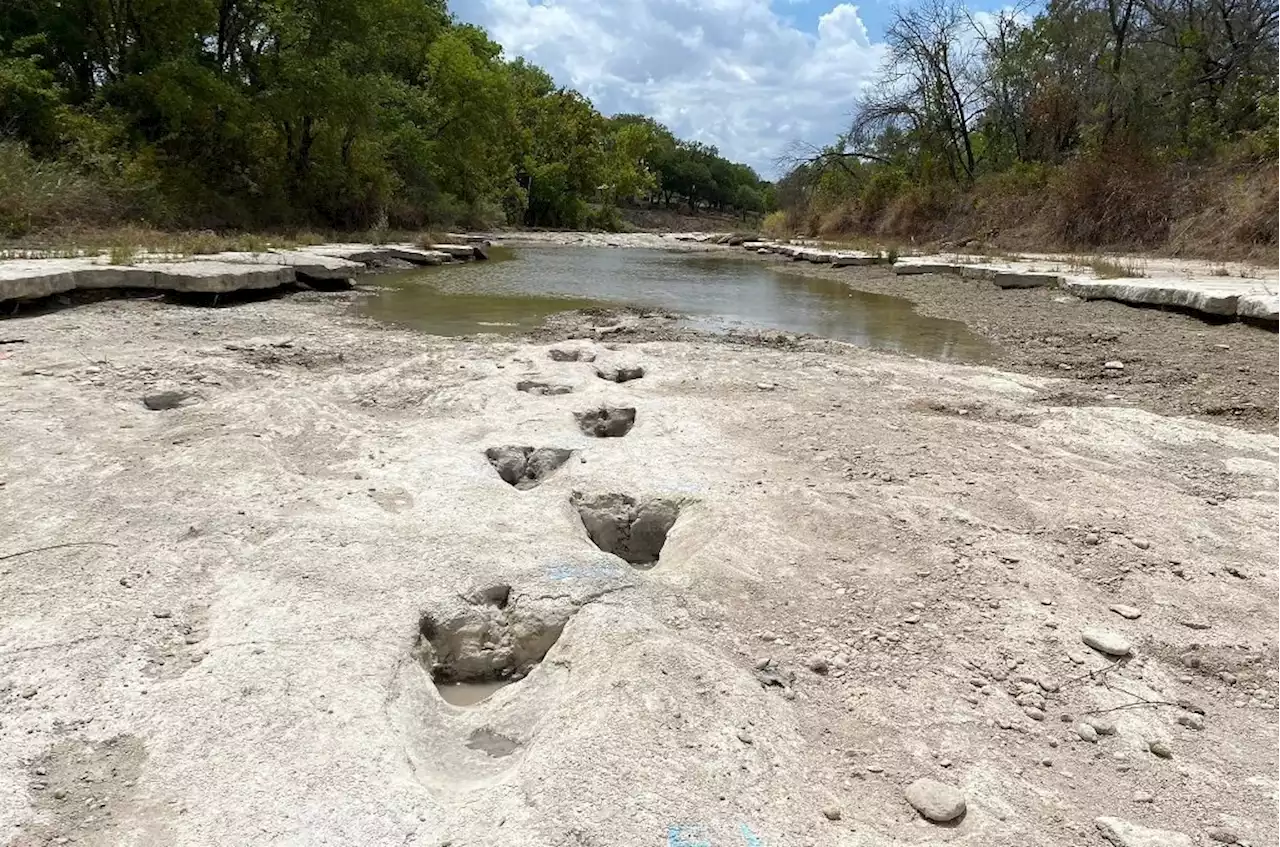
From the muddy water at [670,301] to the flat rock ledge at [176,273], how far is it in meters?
1.05

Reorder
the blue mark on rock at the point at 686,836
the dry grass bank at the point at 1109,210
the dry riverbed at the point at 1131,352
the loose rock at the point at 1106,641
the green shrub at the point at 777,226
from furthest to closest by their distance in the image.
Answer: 1. the green shrub at the point at 777,226
2. the dry grass bank at the point at 1109,210
3. the dry riverbed at the point at 1131,352
4. the loose rock at the point at 1106,641
5. the blue mark on rock at the point at 686,836

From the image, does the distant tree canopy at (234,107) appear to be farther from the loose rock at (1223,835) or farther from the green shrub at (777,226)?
the loose rock at (1223,835)

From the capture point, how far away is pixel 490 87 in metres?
29.9

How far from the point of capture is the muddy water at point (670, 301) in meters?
8.69

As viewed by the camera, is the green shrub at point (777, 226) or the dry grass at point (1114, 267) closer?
the dry grass at point (1114, 267)

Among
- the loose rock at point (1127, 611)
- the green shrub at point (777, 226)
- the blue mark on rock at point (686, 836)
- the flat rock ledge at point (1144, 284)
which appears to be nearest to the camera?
the blue mark on rock at point (686, 836)

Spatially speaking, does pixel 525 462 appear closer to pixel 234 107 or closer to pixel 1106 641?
pixel 1106 641

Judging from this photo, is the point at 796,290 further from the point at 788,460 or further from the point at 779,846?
the point at 779,846

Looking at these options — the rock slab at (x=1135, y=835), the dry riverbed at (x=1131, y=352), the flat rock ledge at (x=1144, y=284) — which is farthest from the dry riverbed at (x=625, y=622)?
the flat rock ledge at (x=1144, y=284)

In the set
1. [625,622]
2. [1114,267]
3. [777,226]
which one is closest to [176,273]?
[625,622]

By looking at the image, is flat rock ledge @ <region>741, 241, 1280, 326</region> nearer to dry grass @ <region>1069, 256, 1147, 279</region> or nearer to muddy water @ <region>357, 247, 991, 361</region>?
dry grass @ <region>1069, 256, 1147, 279</region>

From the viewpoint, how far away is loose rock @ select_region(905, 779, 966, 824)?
183 centimetres

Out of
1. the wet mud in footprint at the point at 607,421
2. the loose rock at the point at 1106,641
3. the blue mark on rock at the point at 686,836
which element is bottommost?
the blue mark on rock at the point at 686,836

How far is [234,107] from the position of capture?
1912 cm
